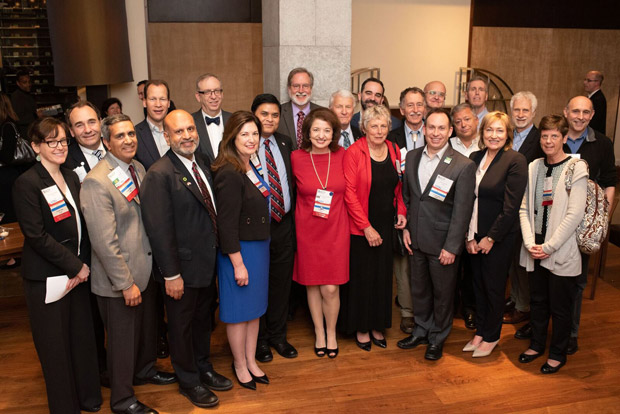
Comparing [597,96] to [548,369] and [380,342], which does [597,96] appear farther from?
[380,342]

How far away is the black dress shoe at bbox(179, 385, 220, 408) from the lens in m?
3.21

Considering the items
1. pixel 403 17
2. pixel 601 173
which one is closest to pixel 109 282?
pixel 601 173

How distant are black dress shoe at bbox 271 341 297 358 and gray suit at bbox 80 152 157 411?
39.2 inches

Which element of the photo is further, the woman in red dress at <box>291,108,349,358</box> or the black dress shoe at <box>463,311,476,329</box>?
the black dress shoe at <box>463,311,476,329</box>

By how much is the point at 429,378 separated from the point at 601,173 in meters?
1.98

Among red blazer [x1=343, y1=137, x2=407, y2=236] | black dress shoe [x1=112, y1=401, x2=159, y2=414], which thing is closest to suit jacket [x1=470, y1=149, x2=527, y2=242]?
red blazer [x1=343, y1=137, x2=407, y2=236]

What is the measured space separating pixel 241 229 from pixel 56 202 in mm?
976

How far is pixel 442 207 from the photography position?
3.59 m

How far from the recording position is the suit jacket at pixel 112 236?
2.78 metres

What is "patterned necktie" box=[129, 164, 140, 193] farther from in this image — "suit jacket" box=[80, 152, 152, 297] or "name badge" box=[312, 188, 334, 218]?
"name badge" box=[312, 188, 334, 218]

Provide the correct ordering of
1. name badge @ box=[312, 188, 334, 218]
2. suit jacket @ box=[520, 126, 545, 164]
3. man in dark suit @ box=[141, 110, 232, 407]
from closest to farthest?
man in dark suit @ box=[141, 110, 232, 407] < name badge @ box=[312, 188, 334, 218] < suit jacket @ box=[520, 126, 545, 164]

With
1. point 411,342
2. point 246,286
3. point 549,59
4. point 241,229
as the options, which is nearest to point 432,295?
point 411,342

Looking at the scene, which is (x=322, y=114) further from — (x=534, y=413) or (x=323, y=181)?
(x=534, y=413)

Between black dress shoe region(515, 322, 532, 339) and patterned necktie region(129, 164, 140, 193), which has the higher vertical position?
patterned necktie region(129, 164, 140, 193)
